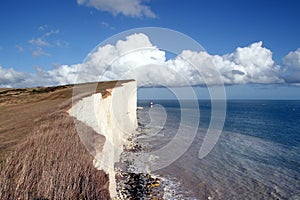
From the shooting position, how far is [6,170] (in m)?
7.28

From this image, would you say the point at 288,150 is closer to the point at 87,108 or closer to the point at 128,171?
the point at 128,171

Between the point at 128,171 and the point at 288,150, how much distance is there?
21479 millimetres

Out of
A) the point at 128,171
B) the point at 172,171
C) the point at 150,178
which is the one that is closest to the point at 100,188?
the point at 150,178

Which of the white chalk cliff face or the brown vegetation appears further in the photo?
the white chalk cliff face

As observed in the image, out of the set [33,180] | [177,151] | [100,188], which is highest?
[33,180]

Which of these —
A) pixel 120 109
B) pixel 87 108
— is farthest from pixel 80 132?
pixel 120 109

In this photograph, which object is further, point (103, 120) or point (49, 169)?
point (103, 120)

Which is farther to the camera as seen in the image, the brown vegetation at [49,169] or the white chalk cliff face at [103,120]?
the white chalk cliff face at [103,120]

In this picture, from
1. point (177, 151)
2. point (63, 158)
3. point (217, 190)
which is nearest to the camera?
point (63, 158)

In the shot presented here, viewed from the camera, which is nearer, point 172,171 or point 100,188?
point 100,188

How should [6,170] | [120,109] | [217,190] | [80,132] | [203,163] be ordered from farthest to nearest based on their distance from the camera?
[120,109], [203,163], [217,190], [80,132], [6,170]

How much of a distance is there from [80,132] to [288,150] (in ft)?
89.8

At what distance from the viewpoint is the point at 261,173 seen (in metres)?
20.9

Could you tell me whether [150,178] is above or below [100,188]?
below
